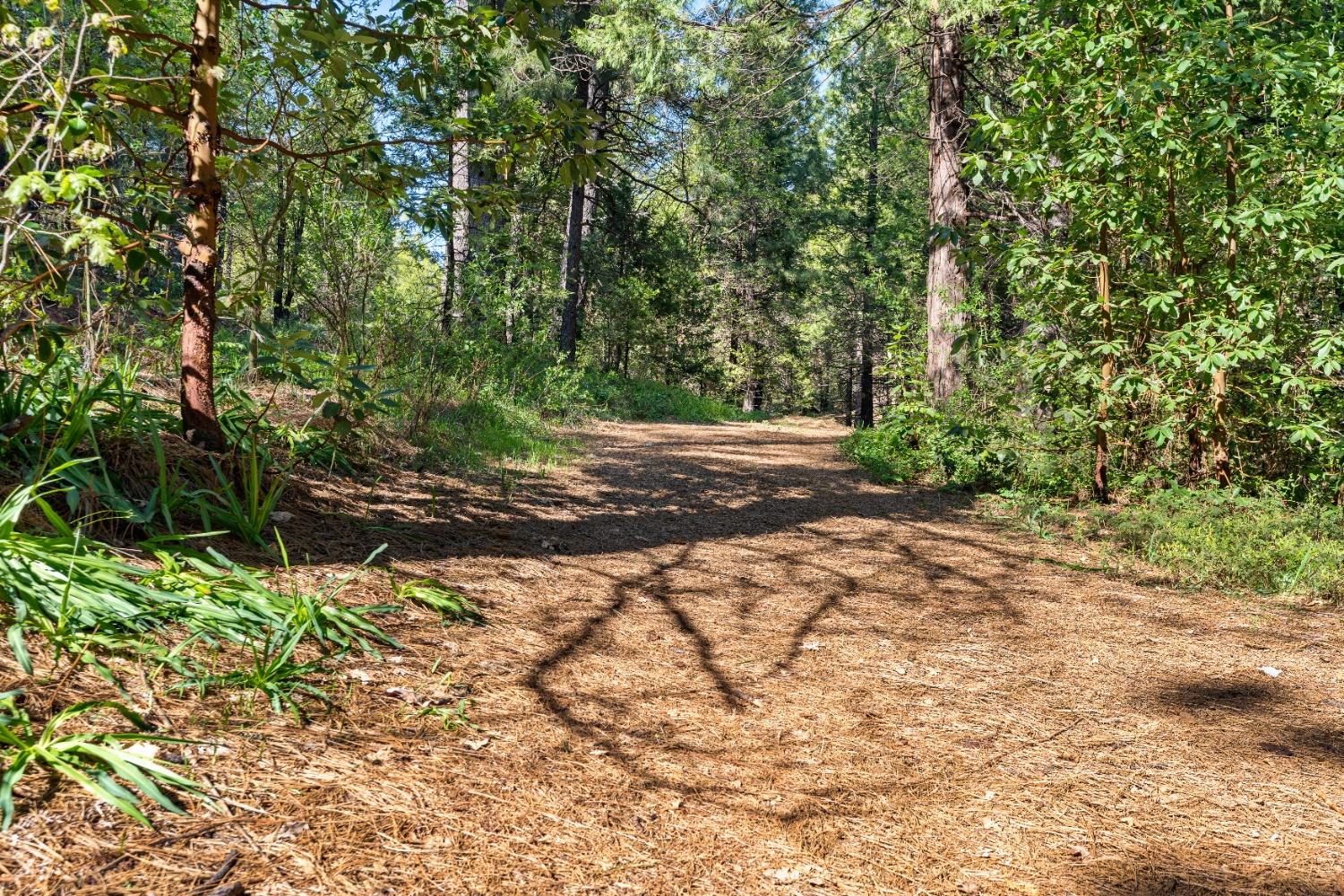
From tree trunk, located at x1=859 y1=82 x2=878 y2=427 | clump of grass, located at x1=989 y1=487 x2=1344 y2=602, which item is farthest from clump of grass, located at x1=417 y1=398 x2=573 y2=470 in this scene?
tree trunk, located at x1=859 y1=82 x2=878 y2=427

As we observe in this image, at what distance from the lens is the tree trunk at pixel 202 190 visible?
336 cm

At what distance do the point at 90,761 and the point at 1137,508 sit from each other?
5771 millimetres

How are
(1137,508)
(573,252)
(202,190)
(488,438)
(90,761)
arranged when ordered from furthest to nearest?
(573,252), (488,438), (1137,508), (202,190), (90,761)

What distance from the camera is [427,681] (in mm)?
2420

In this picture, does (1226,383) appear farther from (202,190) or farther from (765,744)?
(202,190)

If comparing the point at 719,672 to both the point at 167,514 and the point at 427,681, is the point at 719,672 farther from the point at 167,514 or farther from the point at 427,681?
the point at 167,514

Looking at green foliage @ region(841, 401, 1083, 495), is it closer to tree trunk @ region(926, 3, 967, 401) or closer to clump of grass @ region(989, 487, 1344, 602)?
tree trunk @ region(926, 3, 967, 401)

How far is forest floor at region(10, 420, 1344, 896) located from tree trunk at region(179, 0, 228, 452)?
3.35 feet

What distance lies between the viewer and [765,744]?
7.84 feet

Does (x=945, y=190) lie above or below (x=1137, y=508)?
above

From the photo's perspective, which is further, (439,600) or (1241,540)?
(1241,540)

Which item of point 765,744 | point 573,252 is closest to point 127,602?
point 765,744

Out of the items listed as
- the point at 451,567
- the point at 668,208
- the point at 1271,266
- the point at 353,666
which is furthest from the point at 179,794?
the point at 668,208

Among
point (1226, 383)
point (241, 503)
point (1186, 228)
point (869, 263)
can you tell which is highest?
point (869, 263)
